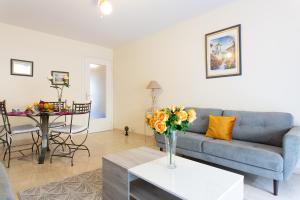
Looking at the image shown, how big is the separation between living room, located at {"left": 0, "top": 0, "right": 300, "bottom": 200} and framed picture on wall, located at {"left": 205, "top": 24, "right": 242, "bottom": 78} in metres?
0.02

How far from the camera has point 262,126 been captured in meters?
2.40

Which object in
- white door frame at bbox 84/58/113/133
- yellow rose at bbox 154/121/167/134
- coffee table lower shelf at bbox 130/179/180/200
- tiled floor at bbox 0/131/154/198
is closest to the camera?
yellow rose at bbox 154/121/167/134

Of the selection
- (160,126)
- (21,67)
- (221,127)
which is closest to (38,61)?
(21,67)

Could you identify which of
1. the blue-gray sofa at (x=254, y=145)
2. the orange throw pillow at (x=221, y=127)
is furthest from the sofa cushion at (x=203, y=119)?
the orange throw pillow at (x=221, y=127)

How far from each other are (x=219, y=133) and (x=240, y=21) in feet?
6.03

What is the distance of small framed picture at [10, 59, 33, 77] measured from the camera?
12.5 feet

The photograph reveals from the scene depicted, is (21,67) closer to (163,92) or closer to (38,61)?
(38,61)

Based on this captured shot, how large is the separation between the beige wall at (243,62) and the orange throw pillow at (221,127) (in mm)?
480

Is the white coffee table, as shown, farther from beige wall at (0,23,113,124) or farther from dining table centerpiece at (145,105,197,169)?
beige wall at (0,23,113,124)

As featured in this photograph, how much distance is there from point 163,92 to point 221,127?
1.79 meters

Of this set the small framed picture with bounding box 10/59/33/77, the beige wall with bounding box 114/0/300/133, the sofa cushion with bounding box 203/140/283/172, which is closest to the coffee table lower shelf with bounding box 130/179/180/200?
the sofa cushion with bounding box 203/140/283/172

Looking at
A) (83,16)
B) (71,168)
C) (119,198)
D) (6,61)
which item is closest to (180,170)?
(119,198)

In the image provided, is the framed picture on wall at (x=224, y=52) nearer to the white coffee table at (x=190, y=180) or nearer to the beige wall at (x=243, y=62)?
the beige wall at (x=243, y=62)

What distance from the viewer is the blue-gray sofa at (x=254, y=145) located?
1813mm
